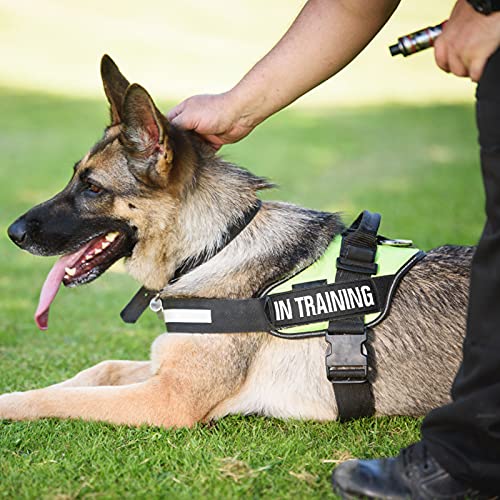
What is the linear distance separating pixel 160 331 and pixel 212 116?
2.12 metres

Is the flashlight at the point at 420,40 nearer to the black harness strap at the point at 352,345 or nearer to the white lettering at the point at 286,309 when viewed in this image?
the black harness strap at the point at 352,345

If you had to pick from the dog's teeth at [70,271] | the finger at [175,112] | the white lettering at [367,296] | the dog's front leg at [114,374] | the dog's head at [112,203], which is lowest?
the dog's front leg at [114,374]

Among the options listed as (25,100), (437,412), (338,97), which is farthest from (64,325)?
(338,97)

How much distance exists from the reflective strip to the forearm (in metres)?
1.10

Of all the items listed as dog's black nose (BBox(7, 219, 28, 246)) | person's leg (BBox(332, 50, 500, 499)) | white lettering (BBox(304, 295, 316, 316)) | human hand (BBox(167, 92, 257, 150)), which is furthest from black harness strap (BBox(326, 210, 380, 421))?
dog's black nose (BBox(7, 219, 28, 246))

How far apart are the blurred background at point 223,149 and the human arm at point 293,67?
1.59m

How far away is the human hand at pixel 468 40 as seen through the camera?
2611 millimetres

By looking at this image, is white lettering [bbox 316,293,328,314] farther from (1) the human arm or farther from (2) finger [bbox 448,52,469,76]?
(2) finger [bbox 448,52,469,76]

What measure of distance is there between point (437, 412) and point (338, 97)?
21.6m

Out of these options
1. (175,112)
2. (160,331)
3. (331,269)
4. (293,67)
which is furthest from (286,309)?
(160,331)

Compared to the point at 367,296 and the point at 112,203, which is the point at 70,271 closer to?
the point at 112,203

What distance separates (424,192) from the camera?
37.2ft

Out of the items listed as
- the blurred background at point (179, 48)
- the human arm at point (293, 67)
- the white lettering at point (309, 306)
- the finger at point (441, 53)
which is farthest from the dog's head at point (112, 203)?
the blurred background at point (179, 48)

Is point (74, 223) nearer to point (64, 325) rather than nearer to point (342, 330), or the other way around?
point (342, 330)
